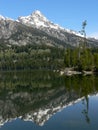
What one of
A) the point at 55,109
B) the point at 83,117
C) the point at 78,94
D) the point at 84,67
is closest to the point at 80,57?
the point at 84,67

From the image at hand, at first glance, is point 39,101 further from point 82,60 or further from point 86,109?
point 82,60

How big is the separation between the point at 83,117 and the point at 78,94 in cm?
2903

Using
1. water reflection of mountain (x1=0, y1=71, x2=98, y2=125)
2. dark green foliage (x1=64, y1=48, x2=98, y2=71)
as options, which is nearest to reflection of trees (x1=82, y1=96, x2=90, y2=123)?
water reflection of mountain (x1=0, y1=71, x2=98, y2=125)

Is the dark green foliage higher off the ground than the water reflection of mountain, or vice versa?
the dark green foliage

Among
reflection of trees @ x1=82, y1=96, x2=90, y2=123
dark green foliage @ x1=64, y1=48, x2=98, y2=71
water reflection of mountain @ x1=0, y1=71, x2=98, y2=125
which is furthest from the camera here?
dark green foliage @ x1=64, y1=48, x2=98, y2=71

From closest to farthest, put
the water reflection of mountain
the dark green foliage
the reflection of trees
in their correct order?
the reflection of trees → the water reflection of mountain → the dark green foliage

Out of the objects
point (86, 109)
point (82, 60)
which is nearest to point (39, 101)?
point (86, 109)

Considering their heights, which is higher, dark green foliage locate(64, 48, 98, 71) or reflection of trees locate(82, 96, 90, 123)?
dark green foliage locate(64, 48, 98, 71)

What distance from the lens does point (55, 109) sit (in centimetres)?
5853

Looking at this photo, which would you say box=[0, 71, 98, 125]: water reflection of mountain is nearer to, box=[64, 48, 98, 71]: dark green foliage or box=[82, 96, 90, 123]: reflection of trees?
box=[82, 96, 90, 123]: reflection of trees

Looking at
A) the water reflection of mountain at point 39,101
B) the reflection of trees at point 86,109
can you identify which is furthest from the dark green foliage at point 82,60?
the reflection of trees at point 86,109

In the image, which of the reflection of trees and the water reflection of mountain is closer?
the reflection of trees

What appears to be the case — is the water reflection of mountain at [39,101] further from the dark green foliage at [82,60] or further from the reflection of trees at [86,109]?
the dark green foliage at [82,60]

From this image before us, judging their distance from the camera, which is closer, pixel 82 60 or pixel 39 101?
pixel 39 101
